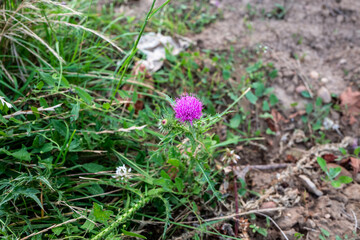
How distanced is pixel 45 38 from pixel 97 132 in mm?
1186

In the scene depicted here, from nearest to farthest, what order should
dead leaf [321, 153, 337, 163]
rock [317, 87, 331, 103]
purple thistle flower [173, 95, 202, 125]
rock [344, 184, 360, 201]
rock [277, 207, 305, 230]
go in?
1. purple thistle flower [173, 95, 202, 125]
2. rock [277, 207, 305, 230]
3. rock [344, 184, 360, 201]
4. dead leaf [321, 153, 337, 163]
5. rock [317, 87, 331, 103]

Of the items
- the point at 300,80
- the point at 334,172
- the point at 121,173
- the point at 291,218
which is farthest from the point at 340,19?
the point at 121,173

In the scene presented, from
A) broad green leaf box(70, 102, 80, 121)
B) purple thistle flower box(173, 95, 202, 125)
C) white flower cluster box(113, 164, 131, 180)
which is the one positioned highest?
purple thistle flower box(173, 95, 202, 125)

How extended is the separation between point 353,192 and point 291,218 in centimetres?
55

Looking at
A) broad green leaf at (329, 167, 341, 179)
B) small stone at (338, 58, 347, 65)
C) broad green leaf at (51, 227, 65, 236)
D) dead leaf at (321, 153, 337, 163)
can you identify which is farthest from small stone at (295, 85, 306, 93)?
broad green leaf at (51, 227, 65, 236)

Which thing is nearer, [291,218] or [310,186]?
[291,218]

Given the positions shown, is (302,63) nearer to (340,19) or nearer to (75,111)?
(340,19)

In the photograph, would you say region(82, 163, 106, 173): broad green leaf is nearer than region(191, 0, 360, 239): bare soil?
Yes

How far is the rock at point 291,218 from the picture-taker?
6.38ft

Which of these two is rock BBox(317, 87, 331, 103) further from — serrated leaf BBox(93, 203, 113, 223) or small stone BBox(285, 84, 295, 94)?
serrated leaf BBox(93, 203, 113, 223)

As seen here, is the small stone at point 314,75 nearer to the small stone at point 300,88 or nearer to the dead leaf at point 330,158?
the small stone at point 300,88

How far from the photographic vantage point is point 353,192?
2082 mm

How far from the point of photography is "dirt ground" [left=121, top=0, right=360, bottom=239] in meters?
1.99

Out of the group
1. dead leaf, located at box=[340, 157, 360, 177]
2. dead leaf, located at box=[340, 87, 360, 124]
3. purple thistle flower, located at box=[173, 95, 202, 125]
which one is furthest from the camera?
dead leaf, located at box=[340, 87, 360, 124]
